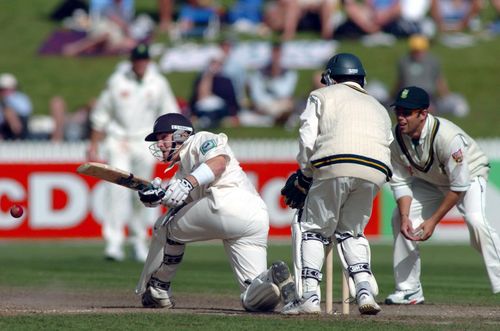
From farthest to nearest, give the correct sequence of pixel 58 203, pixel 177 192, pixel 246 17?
pixel 246 17 < pixel 58 203 < pixel 177 192

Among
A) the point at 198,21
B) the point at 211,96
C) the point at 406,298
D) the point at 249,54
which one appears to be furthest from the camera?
the point at 198,21

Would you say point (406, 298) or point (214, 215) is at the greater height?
point (214, 215)

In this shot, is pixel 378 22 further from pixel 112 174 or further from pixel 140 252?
pixel 112 174

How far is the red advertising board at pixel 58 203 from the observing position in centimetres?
1878

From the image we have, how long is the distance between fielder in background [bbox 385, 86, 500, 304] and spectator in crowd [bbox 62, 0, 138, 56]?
14546 millimetres

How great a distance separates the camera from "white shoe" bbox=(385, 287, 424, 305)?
1064cm

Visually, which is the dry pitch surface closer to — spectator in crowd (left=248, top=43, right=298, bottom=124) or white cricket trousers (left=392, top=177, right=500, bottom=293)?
→ white cricket trousers (left=392, top=177, right=500, bottom=293)

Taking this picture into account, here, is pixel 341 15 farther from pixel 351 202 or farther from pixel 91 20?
pixel 351 202

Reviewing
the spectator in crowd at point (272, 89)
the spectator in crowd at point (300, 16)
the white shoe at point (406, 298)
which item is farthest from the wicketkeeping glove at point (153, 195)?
the spectator in crowd at point (300, 16)

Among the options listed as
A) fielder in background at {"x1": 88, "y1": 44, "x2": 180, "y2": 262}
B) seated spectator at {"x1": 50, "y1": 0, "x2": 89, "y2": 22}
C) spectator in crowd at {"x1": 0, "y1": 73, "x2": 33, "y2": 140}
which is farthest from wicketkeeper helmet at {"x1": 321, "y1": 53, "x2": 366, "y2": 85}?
seated spectator at {"x1": 50, "y1": 0, "x2": 89, "y2": 22}

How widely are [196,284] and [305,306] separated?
3.57 meters

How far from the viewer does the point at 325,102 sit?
9008mm

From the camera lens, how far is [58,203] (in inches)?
739

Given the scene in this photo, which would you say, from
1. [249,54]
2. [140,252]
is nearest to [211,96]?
[249,54]
